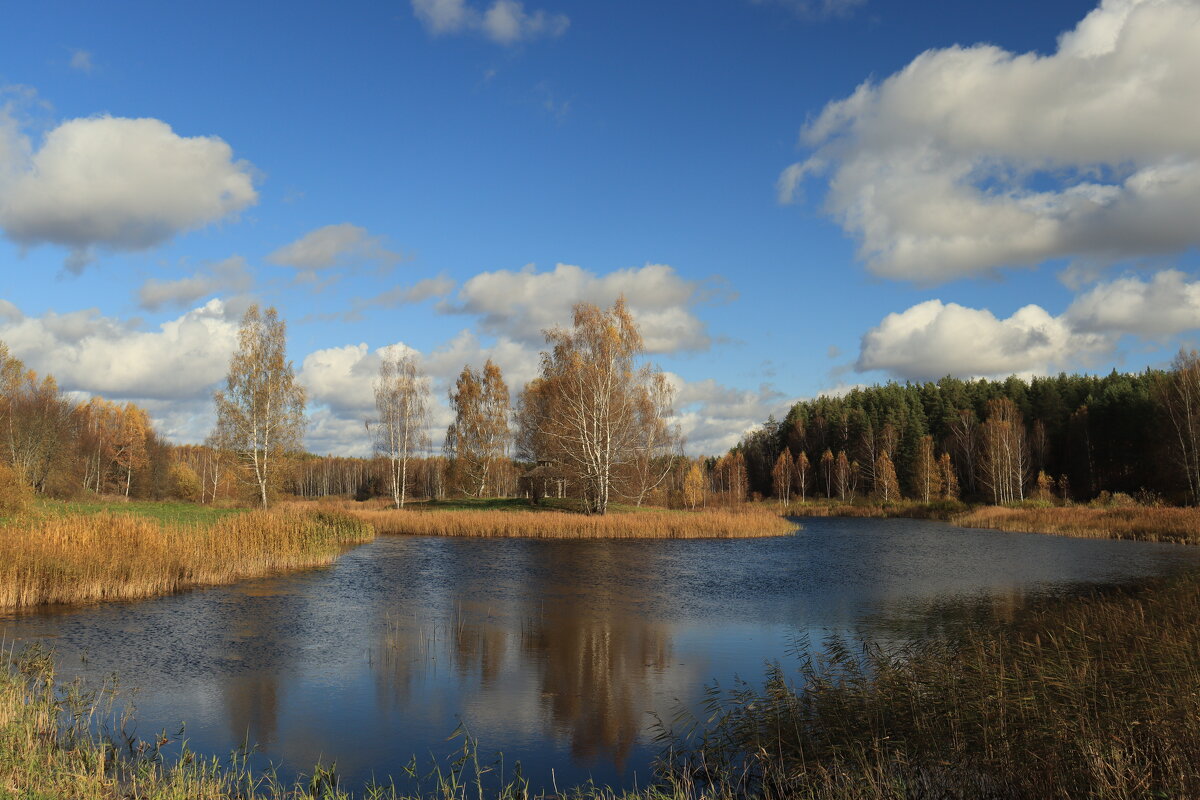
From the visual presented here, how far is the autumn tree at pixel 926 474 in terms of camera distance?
71438 millimetres

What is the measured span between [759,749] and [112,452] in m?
82.3

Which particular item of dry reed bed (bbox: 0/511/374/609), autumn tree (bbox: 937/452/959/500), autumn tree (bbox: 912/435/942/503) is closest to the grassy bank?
dry reed bed (bbox: 0/511/374/609)

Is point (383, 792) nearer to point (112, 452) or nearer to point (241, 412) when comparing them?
point (241, 412)

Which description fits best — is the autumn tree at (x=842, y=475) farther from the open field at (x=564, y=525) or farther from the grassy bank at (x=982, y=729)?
the grassy bank at (x=982, y=729)

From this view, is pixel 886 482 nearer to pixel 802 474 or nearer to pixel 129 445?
pixel 802 474

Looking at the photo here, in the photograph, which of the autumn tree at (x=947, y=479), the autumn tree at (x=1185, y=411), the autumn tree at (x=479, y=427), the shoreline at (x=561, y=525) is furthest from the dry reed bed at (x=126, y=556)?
the autumn tree at (x=947, y=479)

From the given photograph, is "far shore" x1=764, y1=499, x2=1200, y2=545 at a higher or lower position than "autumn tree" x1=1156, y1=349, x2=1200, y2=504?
lower

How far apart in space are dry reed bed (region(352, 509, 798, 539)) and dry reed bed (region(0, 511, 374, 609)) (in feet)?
39.3

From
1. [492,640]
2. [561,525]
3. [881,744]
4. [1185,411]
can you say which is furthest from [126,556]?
[1185,411]

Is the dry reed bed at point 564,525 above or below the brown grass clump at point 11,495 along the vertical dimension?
below

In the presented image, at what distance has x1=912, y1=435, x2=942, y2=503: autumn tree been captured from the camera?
71438mm

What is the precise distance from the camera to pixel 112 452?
72875 mm

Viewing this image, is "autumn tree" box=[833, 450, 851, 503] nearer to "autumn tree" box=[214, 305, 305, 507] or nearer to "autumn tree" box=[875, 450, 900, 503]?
"autumn tree" box=[875, 450, 900, 503]

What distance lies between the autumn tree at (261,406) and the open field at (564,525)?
635 centimetres
